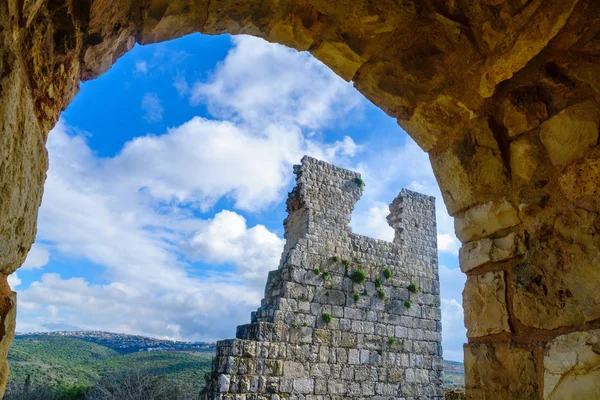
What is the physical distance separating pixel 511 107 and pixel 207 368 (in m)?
21.3

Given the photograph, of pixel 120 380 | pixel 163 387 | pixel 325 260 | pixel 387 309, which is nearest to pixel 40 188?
pixel 325 260

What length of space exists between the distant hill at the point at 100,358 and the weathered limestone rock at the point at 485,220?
13487mm

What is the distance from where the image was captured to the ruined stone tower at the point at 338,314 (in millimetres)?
7621

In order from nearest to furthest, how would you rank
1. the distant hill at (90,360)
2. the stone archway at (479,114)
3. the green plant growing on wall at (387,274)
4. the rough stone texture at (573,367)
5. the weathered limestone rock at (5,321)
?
the weathered limestone rock at (5,321) < the stone archway at (479,114) < the rough stone texture at (573,367) < the green plant growing on wall at (387,274) < the distant hill at (90,360)

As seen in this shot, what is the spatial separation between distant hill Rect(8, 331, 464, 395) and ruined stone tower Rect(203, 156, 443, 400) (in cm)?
597

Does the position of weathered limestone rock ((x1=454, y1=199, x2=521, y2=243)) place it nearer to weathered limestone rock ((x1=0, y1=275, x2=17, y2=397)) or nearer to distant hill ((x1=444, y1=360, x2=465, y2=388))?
weathered limestone rock ((x1=0, y1=275, x2=17, y2=397))

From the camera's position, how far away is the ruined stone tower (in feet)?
25.0

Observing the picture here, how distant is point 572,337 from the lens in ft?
5.89

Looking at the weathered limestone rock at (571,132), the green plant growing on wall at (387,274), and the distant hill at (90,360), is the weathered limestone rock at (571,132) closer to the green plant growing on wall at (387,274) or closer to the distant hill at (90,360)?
the green plant growing on wall at (387,274)

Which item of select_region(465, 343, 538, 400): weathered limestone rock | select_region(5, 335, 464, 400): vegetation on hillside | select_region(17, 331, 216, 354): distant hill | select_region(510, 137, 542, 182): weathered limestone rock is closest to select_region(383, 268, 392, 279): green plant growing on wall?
select_region(5, 335, 464, 400): vegetation on hillside

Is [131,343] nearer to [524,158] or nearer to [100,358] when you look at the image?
[100,358]

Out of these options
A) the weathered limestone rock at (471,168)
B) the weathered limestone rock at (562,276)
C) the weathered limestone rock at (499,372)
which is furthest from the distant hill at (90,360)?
the weathered limestone rock at (562,276)

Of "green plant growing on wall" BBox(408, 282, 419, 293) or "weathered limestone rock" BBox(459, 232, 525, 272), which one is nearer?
"weathered limestone rock" BBox(459, 232, 525, 272)

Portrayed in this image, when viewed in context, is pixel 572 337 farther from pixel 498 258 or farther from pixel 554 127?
pixel 554 127
